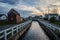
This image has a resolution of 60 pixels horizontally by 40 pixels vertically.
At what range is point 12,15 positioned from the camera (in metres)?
Answer: 57.0

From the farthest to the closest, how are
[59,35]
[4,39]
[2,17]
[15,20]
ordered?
1. [2,17]
2. [15,20]
3. [59,35]
4. [4,39]

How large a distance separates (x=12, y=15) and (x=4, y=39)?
46.7 m

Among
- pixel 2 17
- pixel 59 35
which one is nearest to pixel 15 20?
pixel 59 35

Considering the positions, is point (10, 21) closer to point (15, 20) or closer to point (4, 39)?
point (15, 20)

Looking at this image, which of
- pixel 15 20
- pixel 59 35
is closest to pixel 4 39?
pixel 59 35

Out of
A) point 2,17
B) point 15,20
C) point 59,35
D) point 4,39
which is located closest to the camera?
point 4,39

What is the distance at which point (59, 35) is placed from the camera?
13.1 meters

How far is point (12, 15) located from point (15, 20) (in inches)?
109

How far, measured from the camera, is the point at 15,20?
55844mm

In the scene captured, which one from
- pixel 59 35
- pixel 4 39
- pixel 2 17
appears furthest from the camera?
pixel 2 17

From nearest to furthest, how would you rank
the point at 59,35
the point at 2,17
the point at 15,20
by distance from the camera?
the point at 59,35 < the point at 15,20 < the point at 2,17

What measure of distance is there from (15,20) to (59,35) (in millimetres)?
43646

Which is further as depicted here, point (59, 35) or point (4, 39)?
point (59, 35)

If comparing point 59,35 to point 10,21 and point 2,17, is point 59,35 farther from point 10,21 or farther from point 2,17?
point 2,17
